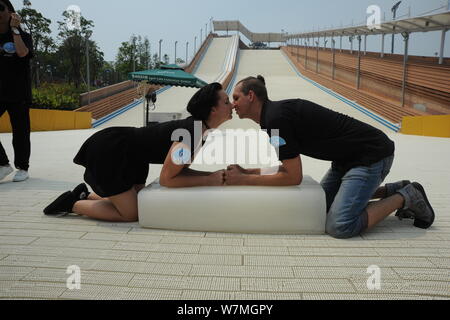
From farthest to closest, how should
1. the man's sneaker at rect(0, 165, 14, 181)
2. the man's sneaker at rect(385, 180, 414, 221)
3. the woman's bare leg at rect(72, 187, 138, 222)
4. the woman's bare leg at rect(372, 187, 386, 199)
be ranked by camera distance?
the man's sneaker at rect(0, 165, 14, 181)
the woman's bare leg at rect(372, 187, 386, 199)
the man's sneaker at rect(385, 180, 414, 221)
the woman's bare leg at rect(72, 187, 138, 222)

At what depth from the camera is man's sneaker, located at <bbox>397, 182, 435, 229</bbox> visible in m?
3.14

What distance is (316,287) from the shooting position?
2145mm

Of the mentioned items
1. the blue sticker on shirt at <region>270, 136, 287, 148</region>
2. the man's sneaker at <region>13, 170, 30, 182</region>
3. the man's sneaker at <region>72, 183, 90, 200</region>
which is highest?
the blue sticker on shirt at <region>270, 136, 287, 148</region>

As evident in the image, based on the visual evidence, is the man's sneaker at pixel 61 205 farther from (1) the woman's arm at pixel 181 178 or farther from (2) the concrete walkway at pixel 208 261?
(1) the woman's arm at pixel 181 178

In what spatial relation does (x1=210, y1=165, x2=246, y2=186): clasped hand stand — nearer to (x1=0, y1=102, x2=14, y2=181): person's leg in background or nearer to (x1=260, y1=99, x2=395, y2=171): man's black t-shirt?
(x1=260, y1=99, x2=395, y2=171): man's black t-shirt

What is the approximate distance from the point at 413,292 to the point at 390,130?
13.4 metres

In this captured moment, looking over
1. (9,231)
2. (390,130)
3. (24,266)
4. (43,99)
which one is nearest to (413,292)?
(24,266)

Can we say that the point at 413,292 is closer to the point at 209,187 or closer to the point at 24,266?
the point at 209,187

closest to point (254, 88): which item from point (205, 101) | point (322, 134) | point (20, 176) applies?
point (205, 101)

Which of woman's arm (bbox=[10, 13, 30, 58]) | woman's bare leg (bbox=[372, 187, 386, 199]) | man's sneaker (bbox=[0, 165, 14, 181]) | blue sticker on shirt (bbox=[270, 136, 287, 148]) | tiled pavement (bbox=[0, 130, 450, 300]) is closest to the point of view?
tiled pavement (bbox=[0, 130, 450, 300])

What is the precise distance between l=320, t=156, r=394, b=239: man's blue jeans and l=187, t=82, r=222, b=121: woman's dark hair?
1076 millimetres

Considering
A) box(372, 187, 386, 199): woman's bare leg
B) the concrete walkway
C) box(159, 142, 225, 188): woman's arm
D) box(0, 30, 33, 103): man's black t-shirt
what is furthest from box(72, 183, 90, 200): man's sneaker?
box(372, 187, 386, 199): woman's bare leg

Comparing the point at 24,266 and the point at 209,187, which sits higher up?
the point at 209,187

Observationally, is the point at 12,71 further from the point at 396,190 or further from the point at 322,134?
the point at 396,190
